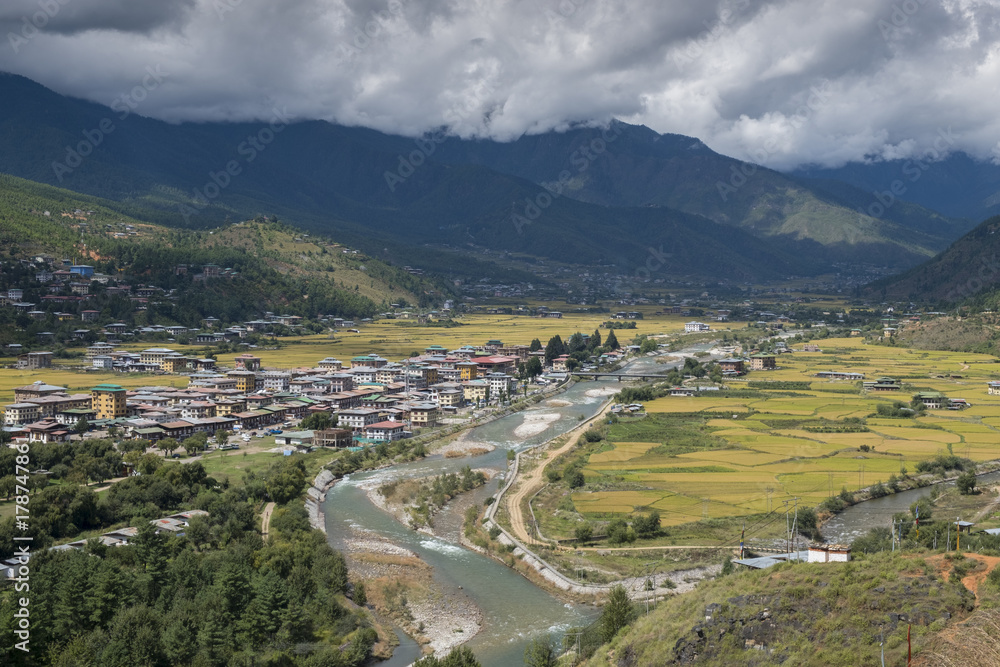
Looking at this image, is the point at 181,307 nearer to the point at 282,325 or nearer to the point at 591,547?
the point at 282,325

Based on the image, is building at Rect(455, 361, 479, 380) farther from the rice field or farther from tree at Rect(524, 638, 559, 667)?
tree at Rect(524, 638, 559, 667)

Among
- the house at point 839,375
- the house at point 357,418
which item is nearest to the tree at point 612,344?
the house at point 839,375

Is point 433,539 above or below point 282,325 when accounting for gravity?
below

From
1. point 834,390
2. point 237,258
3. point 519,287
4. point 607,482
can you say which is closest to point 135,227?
point 237,258

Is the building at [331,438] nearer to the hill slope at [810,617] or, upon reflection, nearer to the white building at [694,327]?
the hill slope at [810,617]

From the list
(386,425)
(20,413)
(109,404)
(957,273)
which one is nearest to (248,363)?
(109,404)
